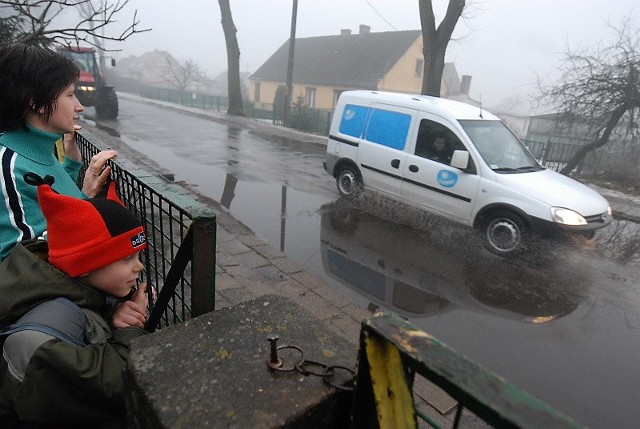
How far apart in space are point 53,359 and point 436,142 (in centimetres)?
571

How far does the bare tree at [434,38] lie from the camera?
1277 centimetres

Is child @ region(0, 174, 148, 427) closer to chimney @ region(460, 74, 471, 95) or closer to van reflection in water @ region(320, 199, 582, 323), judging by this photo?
van reflection in water @ region(320, 199, 582, 323)

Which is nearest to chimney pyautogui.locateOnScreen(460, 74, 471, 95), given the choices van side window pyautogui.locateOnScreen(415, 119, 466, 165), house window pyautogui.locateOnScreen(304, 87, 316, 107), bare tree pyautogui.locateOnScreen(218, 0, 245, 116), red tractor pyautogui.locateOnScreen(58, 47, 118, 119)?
house window pyautogui.locateOnScreen(304, 87, 316, 107)

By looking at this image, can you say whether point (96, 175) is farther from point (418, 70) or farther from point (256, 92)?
point (256, 92)

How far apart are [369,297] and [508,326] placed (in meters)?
1.37

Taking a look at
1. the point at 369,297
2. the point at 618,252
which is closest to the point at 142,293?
the point at 369,297

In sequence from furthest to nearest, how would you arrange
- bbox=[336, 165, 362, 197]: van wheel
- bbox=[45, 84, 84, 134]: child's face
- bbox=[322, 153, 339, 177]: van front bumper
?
1. bbox=[322, 153, 339, 177]: van front bumper
2. bbox=[336, 165, 362, 197]: van wheel
3. bbox=[45, 84, 84, 134]: child's face

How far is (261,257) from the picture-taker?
461cm

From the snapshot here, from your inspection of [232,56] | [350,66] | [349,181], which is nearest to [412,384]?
[349,181]

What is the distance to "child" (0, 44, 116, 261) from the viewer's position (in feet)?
4.90

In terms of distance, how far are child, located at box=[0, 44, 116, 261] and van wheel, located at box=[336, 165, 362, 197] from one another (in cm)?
569

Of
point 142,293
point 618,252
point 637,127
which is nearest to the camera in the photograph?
point 142,293

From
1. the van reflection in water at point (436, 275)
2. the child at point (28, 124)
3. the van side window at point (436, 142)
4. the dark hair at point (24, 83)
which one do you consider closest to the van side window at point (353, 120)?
the van side window at point (436, 142)

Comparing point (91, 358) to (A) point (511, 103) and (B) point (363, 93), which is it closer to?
(B) point (363, 93)
